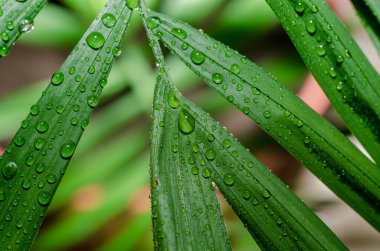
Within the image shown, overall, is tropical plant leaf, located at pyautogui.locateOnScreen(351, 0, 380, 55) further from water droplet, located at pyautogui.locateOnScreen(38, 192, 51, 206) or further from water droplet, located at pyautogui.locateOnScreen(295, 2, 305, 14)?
water droplet, located at pyautogui.locateOnScreen(38, 192, 51, 206)

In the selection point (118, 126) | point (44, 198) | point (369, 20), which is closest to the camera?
point (44, 198)

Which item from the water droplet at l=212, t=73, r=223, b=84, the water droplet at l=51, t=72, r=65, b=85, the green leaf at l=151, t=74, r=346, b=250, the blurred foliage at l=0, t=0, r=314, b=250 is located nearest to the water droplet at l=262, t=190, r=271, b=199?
the green leaf at l=151, t=74, r=346, b=250

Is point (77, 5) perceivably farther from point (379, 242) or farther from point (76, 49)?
point (379, 242)

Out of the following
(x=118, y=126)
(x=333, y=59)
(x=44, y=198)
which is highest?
(x=118, y=126)

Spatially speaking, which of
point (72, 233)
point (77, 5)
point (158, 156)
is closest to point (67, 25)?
point (77, 5)

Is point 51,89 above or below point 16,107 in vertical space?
below

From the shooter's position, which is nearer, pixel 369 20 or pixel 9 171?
pixel 9 171

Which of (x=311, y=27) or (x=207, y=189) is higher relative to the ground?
(x=311, y=27)

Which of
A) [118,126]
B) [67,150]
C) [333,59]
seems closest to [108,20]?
[67,150]

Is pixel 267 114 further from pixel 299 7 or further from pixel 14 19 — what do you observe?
pixel 14 19
